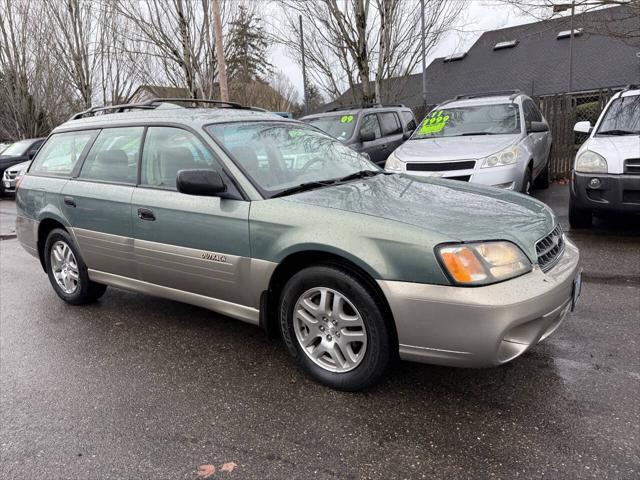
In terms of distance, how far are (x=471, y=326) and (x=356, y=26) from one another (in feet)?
37.7

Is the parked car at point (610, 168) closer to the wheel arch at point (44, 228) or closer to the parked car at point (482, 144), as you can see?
the parked car at point (482, 144)

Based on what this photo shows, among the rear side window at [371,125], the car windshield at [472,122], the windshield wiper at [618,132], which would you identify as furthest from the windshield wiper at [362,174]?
the rear side window at [371,125]

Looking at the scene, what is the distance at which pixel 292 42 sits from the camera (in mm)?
14539

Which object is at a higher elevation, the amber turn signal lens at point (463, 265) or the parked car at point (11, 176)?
the parked car at point (11, 176)

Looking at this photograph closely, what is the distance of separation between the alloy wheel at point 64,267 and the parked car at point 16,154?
12.4 meters

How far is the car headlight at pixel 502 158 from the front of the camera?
6.32 m

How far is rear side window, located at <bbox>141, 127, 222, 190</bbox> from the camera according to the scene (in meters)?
3.40

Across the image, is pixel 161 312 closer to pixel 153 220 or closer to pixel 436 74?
pixel 153 220

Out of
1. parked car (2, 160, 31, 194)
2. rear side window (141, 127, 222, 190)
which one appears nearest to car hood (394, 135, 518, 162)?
rear side window (141, 127, 222, 190)

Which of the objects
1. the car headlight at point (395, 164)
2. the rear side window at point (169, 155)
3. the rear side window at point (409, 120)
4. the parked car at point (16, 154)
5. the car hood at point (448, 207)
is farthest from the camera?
the parked car at point (16, 154)

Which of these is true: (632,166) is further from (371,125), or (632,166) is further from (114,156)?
(114,156)

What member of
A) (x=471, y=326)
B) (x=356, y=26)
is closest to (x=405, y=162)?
(x=471, y=326)

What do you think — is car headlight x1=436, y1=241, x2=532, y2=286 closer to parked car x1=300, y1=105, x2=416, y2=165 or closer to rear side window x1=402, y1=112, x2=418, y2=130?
parked car x1=300, y1=105, x2=416, y2=165

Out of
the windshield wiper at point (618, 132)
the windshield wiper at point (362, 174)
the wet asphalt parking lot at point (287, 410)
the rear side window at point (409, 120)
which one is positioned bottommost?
the wet asphalt parking lot at point (287, 410)
